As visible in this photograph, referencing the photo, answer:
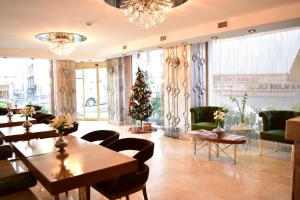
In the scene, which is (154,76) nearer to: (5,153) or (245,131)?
(245,131)

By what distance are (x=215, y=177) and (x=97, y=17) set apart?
342cm

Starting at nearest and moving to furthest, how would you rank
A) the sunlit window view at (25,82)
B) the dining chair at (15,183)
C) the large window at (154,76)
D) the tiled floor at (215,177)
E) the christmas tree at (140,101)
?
the dining chair at (15,183) < the tiled floor at (215,177) < the christmas tree at (140,101) < the large window at (154,76) < the sunlit window view at (25,82)

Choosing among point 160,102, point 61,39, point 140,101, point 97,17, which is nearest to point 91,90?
point 140,101

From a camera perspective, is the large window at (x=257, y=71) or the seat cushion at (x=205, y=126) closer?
the large window at (x=257, y=71)

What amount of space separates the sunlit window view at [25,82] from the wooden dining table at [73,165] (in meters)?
6.85

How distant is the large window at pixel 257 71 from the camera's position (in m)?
5.01

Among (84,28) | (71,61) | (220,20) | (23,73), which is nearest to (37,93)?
(23,73)

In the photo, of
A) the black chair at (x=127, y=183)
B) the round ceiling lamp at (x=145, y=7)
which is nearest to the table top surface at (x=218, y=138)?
the black chair at (x=127, y=183)

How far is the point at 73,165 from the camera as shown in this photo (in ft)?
6.73

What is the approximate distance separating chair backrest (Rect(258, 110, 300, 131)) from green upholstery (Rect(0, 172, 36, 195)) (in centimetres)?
429

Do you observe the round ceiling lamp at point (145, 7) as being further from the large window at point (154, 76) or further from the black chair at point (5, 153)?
the large window at point (154, 76)

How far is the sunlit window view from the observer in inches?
337

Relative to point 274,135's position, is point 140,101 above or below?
above

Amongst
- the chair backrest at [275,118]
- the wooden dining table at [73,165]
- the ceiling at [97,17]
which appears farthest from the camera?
the chair backrest at [275,118]
